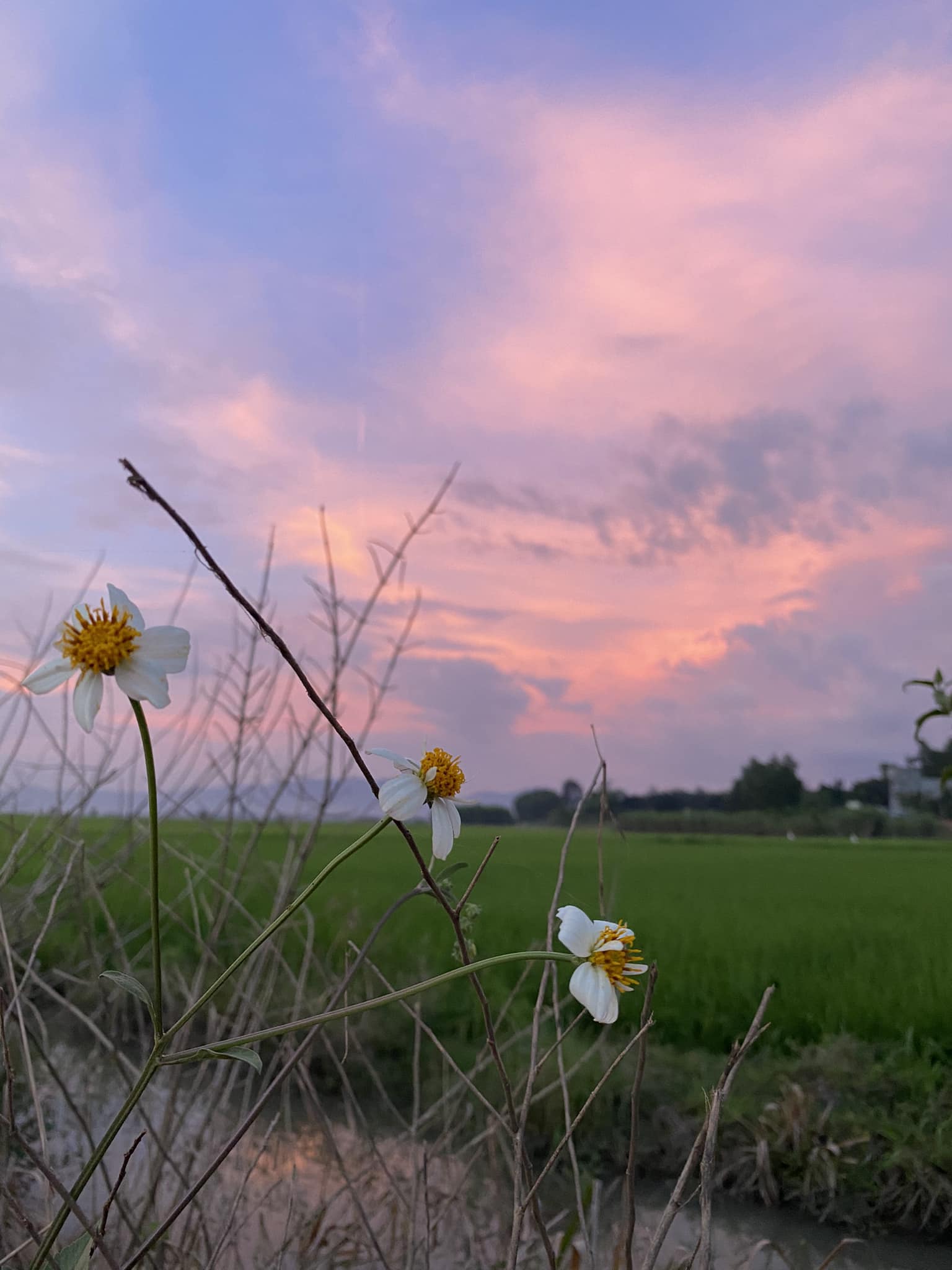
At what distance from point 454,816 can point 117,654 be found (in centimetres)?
32

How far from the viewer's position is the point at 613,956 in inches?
31.8

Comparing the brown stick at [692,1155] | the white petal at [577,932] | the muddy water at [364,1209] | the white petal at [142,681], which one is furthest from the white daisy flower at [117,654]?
the muddy water at [364,1209]

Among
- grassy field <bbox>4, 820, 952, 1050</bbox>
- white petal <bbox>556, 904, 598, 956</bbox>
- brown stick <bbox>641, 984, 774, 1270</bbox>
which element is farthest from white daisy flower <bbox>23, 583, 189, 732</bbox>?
grassy field <bbox>4, 820, 952, 1050</bbox>

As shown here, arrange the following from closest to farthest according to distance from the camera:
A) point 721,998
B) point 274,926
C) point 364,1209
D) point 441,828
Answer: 1. point 274,926
2. point 441,828
3. point 364,1209
4. point 721,998

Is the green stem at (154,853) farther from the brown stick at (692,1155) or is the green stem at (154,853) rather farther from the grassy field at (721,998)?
the grassy field at (721,998)

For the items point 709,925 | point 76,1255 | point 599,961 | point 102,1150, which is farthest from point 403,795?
point 709,925

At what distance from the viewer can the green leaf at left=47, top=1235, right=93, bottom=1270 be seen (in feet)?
2.70

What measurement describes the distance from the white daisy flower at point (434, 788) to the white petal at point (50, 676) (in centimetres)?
26

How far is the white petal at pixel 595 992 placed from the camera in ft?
2.50

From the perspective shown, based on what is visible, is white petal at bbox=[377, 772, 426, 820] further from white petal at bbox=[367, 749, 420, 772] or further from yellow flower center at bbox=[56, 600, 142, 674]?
yellow flower center at bbox=[56, 600, 142, 674]

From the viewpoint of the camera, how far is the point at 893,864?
497 inches

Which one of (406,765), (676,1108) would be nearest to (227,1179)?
(676,1108)

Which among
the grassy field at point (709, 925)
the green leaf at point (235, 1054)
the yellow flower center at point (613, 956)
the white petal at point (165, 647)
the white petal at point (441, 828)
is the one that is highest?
the white petal at point (165, 647)

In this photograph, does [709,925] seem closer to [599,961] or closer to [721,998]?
[721,998]
